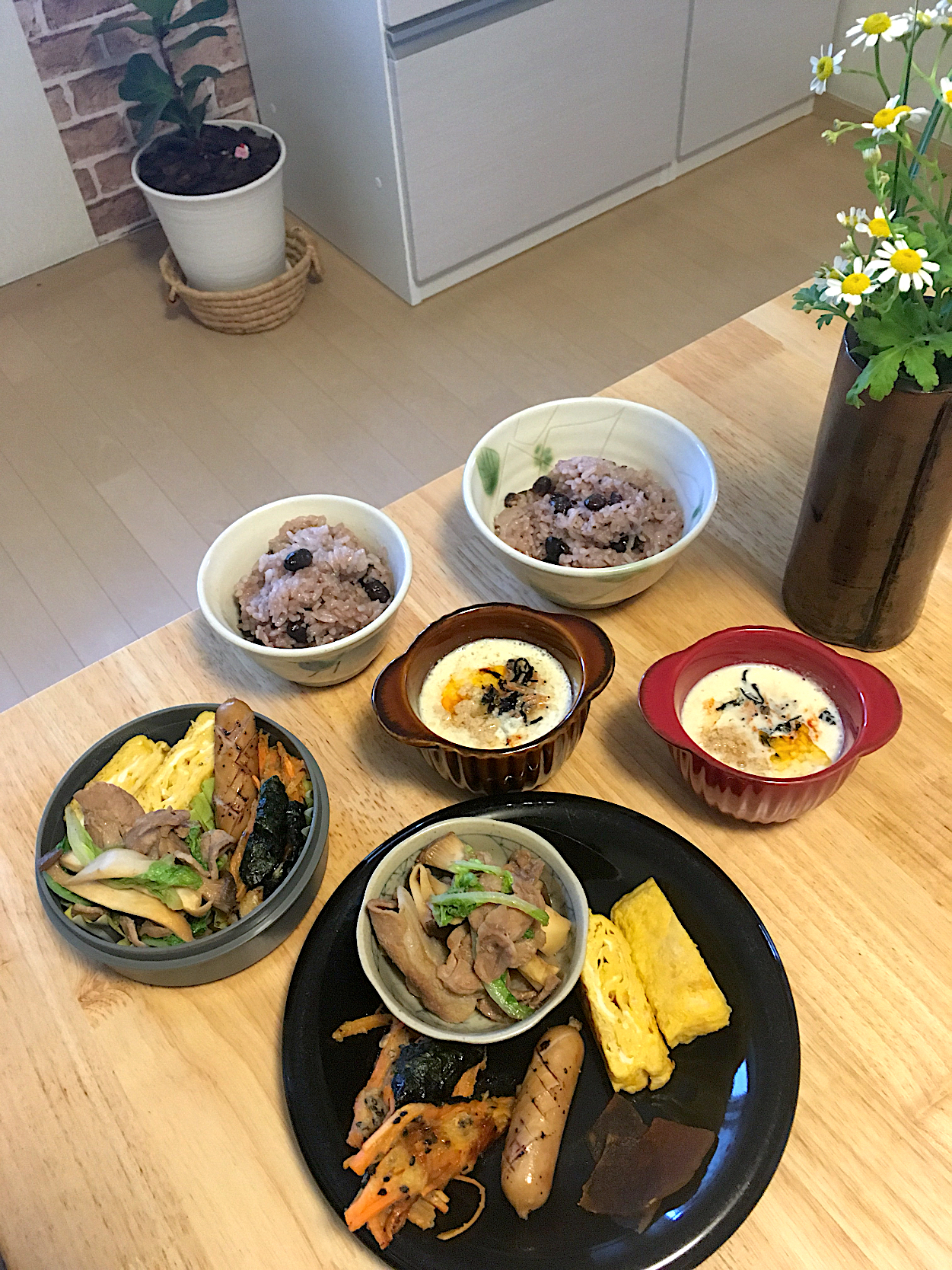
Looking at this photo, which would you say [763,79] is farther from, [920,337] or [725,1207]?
[725,1207]

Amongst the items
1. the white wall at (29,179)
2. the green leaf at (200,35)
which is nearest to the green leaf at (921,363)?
the green leaf at (200,35)

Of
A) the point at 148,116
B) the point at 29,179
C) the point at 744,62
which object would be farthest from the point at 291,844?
the point at 744,62

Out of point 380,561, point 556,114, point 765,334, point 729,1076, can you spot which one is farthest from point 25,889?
point 556,114

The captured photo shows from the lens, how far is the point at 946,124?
77 centimetres

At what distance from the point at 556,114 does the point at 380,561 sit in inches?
77.9

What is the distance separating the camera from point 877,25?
713mm

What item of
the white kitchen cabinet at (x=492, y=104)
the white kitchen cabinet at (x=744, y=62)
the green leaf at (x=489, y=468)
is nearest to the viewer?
the green leaf at (x=489, y=468)

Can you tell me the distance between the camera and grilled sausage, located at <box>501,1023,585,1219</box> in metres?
0.76

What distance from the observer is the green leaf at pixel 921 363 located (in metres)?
0.80

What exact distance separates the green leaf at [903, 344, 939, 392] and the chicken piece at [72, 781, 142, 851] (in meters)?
0.77

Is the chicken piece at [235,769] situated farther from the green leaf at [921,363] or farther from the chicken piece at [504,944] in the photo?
the green leaf at [921,363]

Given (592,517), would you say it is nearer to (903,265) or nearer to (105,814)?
(903,265)

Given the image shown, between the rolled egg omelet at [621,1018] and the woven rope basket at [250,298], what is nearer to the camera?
the rolled egg omelet at [621,1018]

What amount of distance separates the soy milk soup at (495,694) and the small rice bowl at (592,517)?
135 millimetres
